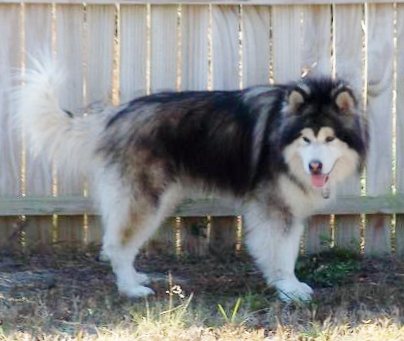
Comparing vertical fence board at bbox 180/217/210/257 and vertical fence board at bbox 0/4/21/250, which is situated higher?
vertical fence board at bbox 0/4/21/250

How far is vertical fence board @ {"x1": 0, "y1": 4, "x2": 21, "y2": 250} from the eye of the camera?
6.91 meters

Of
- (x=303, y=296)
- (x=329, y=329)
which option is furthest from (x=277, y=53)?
(x=329, y=329)

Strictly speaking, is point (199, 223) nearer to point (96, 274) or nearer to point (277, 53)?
point (96, 274)

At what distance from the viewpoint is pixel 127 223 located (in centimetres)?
638

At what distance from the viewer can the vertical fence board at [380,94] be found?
22.7 ft

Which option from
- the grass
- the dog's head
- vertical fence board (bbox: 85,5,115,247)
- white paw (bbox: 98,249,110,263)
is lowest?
the grass

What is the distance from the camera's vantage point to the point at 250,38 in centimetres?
693

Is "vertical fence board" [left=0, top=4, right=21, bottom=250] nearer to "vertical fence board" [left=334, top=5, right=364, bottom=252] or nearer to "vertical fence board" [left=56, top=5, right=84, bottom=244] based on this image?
"vertical fence board" [left=56, top=5, right=84, bottom=244]

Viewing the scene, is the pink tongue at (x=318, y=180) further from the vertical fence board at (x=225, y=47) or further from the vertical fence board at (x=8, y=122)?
the vertical fence board at (x=8, y=122)

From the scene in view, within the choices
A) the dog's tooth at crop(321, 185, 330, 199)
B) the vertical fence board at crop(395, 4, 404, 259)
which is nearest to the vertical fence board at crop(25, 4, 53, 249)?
the dog's tooth at crop(321, 185, 330, 199)

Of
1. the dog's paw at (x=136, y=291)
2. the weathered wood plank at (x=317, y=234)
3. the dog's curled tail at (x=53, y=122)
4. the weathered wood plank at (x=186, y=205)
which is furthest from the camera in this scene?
the weathered wood plank at (x=317, y=234)

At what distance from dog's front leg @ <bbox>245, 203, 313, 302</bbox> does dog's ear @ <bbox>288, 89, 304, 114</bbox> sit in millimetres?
627

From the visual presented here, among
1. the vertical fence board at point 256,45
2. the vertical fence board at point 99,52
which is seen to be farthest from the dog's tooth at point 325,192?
Result: the vertical fence board at point 99,52

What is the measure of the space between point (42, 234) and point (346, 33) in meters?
2.47
